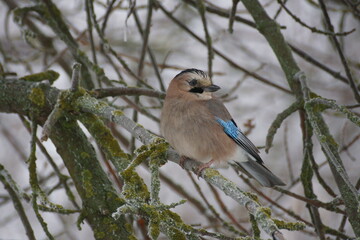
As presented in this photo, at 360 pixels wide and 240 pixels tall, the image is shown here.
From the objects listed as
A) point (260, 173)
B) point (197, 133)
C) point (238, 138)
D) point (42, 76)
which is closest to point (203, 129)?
point (197, 133)

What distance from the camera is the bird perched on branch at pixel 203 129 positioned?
4.38 m

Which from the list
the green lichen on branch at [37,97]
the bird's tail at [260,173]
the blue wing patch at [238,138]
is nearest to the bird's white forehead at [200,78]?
the blue wing patch at [238,138]

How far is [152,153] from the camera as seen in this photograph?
3.25m

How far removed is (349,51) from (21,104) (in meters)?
7.47

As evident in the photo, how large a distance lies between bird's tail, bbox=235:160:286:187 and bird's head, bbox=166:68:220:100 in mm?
753

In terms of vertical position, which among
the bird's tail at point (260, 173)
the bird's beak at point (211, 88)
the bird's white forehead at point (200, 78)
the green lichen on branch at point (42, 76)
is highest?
the green lichen on branch at point (42, 76)

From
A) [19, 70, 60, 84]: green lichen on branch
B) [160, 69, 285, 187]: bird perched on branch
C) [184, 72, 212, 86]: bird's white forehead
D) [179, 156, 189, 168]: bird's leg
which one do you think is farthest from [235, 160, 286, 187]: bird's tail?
[19, 70, 60, 84]: green lichen on branch

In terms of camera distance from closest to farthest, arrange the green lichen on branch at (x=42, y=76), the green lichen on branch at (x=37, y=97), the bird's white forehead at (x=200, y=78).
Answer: the green lichen on branch at (x=37, y=97)
the green lichen on branch at (x=42, y=76)
the bird's white forehead at (x=200, y=78)

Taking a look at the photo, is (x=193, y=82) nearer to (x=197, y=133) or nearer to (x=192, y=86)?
(x=192, y=86)

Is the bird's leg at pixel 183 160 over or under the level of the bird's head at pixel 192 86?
under

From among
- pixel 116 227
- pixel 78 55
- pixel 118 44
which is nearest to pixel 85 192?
pixel 116 227

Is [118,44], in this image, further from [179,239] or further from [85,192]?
[179,239]

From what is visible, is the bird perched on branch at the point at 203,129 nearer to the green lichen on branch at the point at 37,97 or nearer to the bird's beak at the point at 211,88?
the bird's beak at the point at 211,88

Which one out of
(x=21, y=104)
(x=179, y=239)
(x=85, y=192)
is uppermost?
(x=21, y=104)
